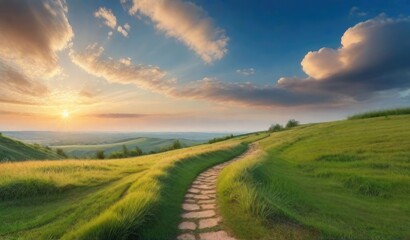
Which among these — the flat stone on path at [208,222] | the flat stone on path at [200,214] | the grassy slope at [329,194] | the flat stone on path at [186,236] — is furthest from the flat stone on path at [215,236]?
the flat stone on path at [200,214]

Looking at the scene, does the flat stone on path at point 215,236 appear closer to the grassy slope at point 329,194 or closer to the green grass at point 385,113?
the grassy slope at point 329,194

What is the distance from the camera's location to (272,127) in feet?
294

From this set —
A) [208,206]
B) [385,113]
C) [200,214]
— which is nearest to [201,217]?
[200,214]

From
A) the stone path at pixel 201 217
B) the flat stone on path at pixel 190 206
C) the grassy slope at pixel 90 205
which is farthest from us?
the flat stone on path at pixel 190 206

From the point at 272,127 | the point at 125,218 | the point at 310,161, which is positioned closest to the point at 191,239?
the point at 125,218

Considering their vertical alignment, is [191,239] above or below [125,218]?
below

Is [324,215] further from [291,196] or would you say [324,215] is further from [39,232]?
[39,232]

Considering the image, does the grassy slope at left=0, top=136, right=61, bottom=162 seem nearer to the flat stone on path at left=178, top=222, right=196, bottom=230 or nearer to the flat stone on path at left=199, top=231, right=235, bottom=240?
the flat stone on path at left=178, top=222, right=196, bottom=230

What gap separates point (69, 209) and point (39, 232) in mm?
2041

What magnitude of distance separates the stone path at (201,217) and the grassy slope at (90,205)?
37cm

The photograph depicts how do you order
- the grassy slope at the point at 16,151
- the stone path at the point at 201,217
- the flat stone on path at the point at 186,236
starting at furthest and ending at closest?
the grassy slope at the point at 16,151, the stone path at the point at 201,217, the flat stone on path at the point at 186,236

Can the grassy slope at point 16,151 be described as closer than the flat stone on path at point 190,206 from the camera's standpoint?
No

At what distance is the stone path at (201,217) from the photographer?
785 cm

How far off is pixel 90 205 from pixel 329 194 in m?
13.2
